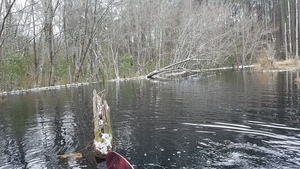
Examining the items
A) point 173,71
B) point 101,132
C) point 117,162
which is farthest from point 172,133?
point 173,71

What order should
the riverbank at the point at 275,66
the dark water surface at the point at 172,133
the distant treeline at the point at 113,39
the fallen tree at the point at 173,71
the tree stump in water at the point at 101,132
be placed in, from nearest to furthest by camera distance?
the dark water surface at the point at 172,133 < the tree stump in water at the point at 101,132 < the distant treeline at the point at 113,39 < the fallen tree at the point at 173,71 < the riverbank at the point at 275,66

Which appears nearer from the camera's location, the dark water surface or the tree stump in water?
the dark water surface

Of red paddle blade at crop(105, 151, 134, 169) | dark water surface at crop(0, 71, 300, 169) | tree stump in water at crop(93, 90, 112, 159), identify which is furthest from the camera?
tree stump in water at crop(93, 90, 112, 159)

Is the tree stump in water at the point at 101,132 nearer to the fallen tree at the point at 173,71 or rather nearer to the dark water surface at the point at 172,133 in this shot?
the dark water surface at the point at 172,133

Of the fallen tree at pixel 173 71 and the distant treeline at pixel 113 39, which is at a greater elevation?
the distant treeline at pixel 113 39

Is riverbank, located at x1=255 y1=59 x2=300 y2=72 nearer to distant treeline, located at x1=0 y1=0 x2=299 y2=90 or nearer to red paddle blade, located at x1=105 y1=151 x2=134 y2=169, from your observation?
distant treeline, located at x1=0 y1=0 x2=299 y2=90

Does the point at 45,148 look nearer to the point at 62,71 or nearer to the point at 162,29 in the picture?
the point at 62,71

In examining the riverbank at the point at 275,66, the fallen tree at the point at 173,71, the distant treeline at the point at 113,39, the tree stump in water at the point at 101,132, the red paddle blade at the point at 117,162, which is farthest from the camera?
the riverbank at the point at 275,66

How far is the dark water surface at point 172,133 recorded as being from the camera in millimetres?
8359

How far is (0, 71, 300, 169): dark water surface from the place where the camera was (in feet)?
27.4

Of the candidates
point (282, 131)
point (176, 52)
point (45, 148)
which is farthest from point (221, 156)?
point (176, 52)

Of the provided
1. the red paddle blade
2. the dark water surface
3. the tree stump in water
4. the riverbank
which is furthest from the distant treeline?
the red paddle blade

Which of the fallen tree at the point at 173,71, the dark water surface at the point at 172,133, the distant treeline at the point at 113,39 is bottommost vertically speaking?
the dark water surface at the point at 172,133

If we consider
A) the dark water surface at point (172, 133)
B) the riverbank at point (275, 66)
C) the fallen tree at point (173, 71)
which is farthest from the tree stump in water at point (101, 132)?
the riverbank at point (275, 66)
